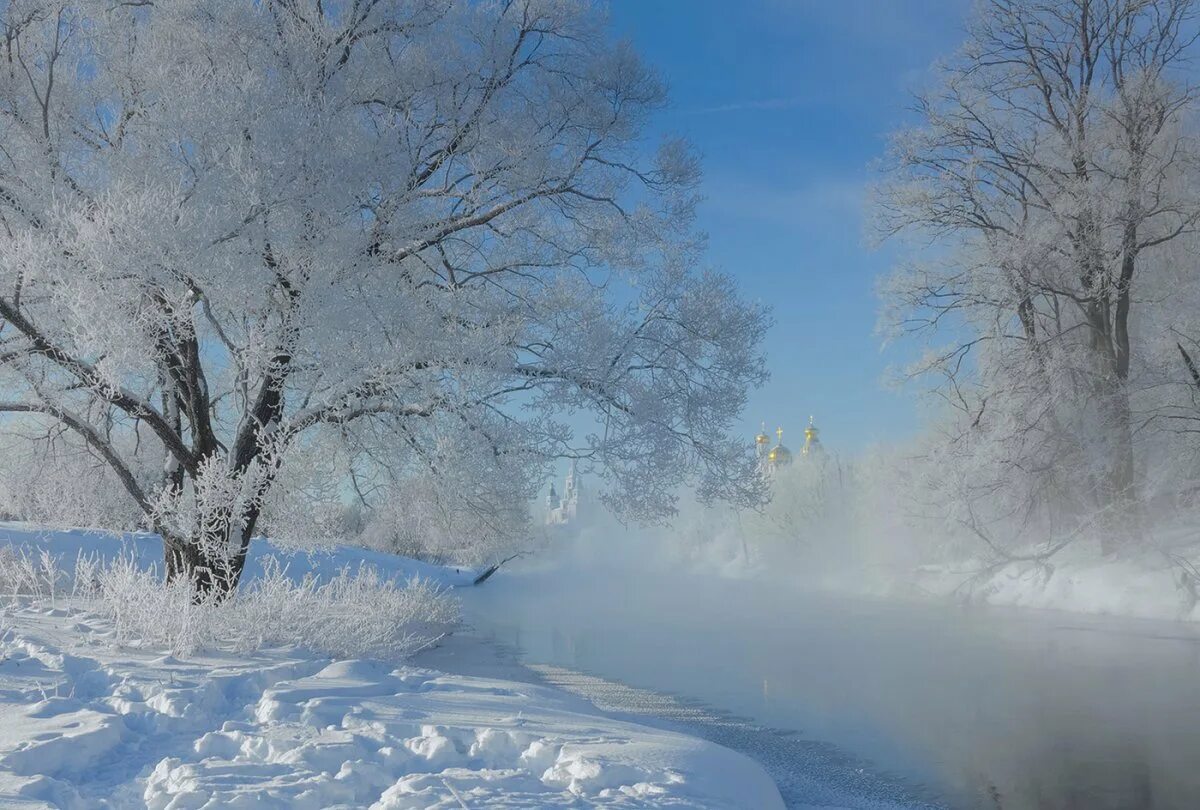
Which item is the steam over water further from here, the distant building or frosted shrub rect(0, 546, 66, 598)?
the distant building

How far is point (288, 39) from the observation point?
9703 mm

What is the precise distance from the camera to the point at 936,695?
1107 cm

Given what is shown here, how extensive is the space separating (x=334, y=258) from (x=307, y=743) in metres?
5.48

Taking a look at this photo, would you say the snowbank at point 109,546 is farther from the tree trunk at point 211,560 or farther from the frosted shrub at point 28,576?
the tree trunk at point 211,560

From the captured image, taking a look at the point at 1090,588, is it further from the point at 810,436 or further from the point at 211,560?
the point at 810,436

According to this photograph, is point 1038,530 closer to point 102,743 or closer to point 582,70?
point 582,70

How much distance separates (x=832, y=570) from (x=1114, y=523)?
91.3ft

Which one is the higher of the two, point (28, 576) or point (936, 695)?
point (28, 576)

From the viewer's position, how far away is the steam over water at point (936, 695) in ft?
24.1

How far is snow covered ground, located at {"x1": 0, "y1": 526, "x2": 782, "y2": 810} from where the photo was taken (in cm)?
418

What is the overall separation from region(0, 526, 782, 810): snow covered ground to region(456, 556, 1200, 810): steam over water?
2307 millimetres

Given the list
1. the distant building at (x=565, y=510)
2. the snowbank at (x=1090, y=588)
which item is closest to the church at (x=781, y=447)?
the distant building at (x=565, y=510)

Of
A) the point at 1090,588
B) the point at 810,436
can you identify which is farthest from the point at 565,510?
the point at 1090,588

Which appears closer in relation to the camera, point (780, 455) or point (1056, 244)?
point (1056, 244)
